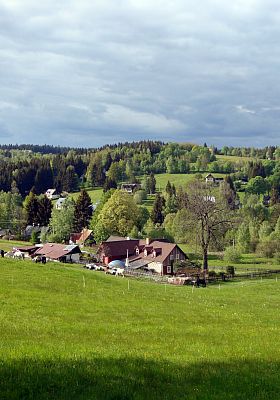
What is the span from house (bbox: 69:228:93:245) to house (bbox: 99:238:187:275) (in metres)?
18.6

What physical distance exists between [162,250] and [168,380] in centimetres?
6549

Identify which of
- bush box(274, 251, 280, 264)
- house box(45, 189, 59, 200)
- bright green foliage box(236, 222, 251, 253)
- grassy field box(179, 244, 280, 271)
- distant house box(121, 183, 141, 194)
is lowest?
grassy field box(179, 244, 280, 271)

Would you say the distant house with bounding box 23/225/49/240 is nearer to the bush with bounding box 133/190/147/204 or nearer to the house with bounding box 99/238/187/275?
the house with bounding box 99/238/187/275

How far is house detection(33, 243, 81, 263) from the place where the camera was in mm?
80938

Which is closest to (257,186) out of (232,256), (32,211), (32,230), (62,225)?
(32,211)

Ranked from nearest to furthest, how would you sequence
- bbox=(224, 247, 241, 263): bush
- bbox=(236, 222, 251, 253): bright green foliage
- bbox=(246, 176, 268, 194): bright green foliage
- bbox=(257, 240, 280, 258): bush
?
bbox=(224, 247, 241, 263): bush, bbox=(257, 240, 280, 258): bush, bbox=(236, 222, 251, 253): bright green foliage, bbox=(246, 176, 268, 194): bright green foliage

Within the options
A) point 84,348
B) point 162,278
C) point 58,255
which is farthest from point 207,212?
point 84,348

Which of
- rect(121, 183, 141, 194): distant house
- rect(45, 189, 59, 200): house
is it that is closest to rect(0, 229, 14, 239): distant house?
rect(45, 189, 59, 200): house

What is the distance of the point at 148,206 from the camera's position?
163250 mm

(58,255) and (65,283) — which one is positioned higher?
(65,283)

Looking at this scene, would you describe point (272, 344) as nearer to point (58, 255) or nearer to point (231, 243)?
point (58, 255)

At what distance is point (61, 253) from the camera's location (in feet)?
268

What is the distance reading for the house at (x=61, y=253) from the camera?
3187 inches

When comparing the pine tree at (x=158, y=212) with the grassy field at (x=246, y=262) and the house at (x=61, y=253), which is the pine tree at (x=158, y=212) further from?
the house at (x=61, y=253)
